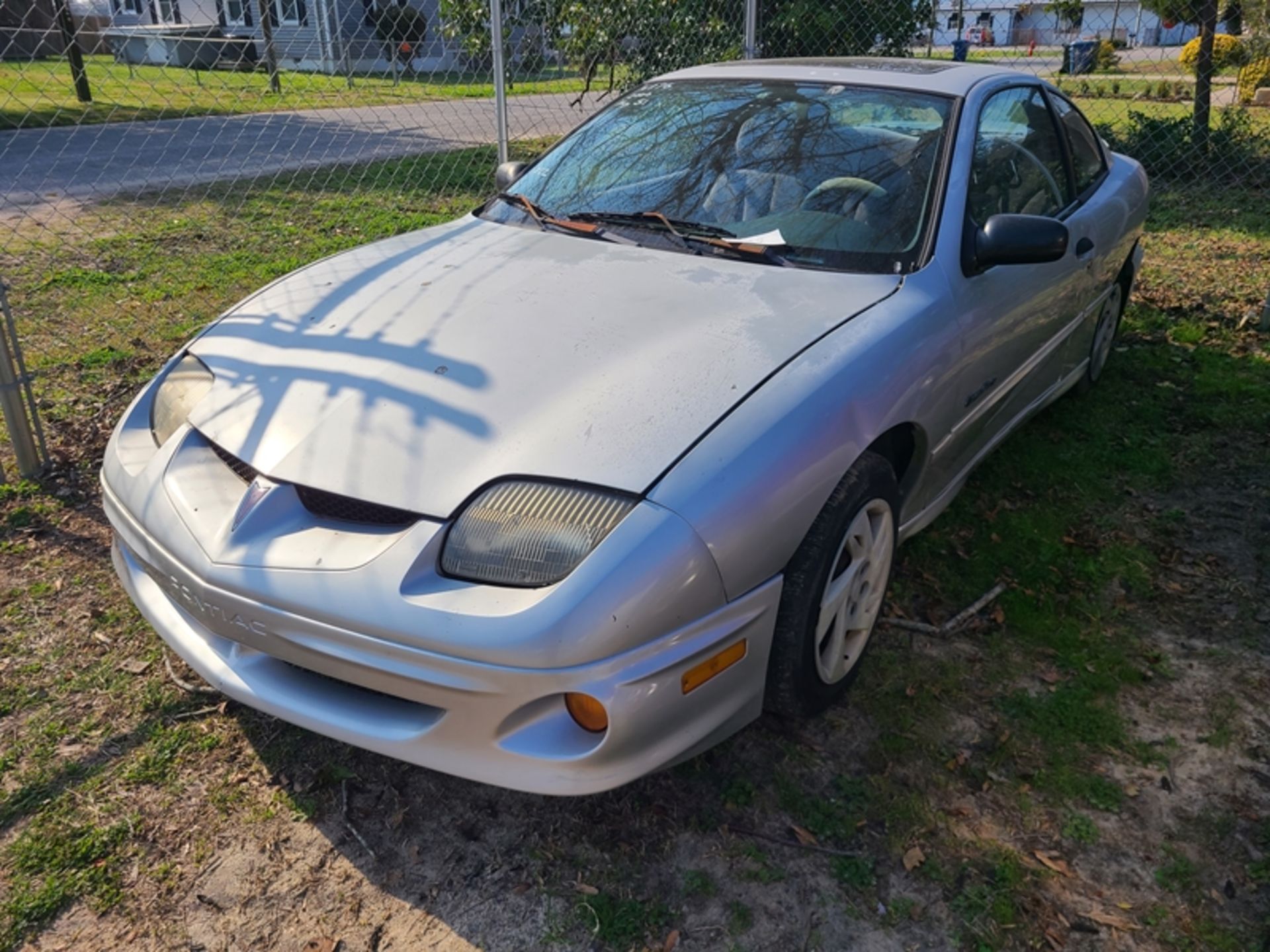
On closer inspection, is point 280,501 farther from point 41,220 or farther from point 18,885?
point 41,220

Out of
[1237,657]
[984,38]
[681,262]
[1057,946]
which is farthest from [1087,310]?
[984,38]

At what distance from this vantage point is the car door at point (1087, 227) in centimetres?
392

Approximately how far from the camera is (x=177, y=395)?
2.72m

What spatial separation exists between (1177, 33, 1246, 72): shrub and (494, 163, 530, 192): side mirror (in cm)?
894

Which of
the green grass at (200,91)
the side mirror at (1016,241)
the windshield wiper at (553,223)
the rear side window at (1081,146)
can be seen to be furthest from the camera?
the green grass at (200,91)

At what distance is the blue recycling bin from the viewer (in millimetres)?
11109

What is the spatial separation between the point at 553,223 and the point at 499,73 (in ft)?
9.72

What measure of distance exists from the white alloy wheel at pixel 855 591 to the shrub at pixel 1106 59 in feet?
41.4

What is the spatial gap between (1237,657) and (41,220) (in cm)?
874

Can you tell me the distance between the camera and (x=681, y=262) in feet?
9.68

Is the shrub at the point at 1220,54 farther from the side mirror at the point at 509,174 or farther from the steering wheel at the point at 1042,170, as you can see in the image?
the side mirror at the point at 509,174

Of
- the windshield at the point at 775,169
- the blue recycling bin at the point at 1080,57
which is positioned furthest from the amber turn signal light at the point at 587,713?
the blue recycling bin at the point at 1080,57

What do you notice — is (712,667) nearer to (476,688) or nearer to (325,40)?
(476,688)

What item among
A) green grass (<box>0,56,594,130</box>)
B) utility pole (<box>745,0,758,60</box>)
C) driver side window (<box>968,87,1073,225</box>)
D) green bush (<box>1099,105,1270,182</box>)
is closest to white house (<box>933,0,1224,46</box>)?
green bush (<box>1099,105,1270,182</box>)
